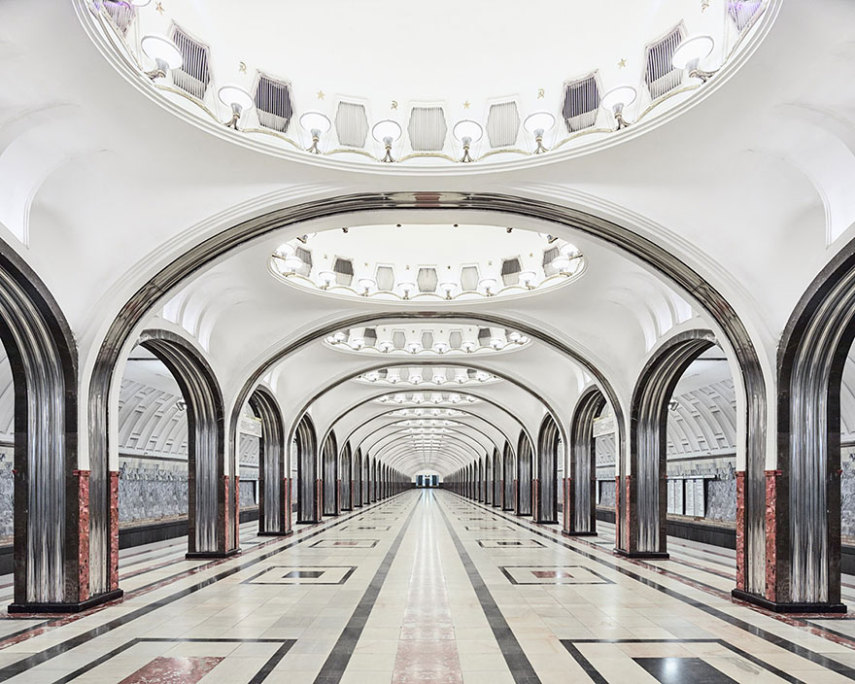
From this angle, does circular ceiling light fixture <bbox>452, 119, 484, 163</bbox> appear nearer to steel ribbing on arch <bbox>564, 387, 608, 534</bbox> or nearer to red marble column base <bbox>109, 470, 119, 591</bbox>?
red marble column base <bbox>109, 470, 119, 591</bbox>

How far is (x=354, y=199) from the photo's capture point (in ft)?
33.9

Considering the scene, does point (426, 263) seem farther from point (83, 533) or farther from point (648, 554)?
point (83, 533)

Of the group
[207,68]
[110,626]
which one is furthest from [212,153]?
[110,626]

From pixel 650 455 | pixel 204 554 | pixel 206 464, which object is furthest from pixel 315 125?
pixel 650 455

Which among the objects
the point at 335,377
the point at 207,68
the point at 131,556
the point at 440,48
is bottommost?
the point at 131,556

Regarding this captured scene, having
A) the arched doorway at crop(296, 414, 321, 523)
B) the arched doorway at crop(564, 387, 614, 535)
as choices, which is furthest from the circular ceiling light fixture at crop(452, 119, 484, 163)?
the arched doorway at crop(296, 414, 321, 523)

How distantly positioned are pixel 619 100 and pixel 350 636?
7283 mm

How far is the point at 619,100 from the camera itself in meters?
8.90

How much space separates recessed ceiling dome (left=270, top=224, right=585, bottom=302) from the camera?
49.7 ft

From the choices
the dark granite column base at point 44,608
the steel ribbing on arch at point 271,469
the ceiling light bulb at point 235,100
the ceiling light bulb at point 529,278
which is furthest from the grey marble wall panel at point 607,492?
the ceiling light bulb at point 235,100

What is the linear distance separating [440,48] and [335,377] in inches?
626

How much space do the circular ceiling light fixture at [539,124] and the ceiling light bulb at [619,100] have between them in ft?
2.47

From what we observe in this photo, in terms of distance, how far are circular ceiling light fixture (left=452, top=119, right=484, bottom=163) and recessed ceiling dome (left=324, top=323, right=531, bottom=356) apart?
1144 cm

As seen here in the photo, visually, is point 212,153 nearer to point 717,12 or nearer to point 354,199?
point 354,199
